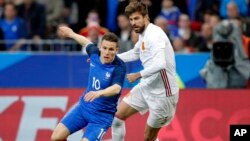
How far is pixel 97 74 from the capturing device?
47.2 feet

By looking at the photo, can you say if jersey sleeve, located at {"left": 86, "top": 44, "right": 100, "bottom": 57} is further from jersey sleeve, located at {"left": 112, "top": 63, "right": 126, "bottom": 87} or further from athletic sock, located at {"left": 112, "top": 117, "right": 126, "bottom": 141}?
athletic sock, located at {"left": 112, "top": 117, "right": 126, "bottom": 141}

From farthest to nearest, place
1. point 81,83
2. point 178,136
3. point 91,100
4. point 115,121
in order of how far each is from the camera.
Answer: point 81,83 → point 178,136 → point 115,121 → point 91,100

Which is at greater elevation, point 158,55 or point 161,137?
point 158,55

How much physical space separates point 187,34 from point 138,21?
264 inches

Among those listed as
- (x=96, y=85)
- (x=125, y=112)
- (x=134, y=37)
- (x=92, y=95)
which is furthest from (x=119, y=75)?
(x=134, y=37)

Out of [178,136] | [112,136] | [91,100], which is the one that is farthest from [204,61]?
[91,100]

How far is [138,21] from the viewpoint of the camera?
14594 millimetres

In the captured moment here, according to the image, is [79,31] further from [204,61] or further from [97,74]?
[97,74]

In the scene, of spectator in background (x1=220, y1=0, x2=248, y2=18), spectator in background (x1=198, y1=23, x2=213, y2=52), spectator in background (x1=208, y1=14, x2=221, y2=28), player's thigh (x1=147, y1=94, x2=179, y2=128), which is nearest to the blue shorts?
player's thigh (x1=147, y1=94, x2=179, y2=128)

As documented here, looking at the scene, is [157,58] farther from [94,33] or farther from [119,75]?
[94,33]

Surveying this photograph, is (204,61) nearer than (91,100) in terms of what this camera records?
No

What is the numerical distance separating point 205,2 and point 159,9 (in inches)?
41.5

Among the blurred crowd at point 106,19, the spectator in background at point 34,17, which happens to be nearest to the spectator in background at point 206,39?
the blurred crowd at point 106,19

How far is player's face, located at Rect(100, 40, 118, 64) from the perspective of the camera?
14203 mm
